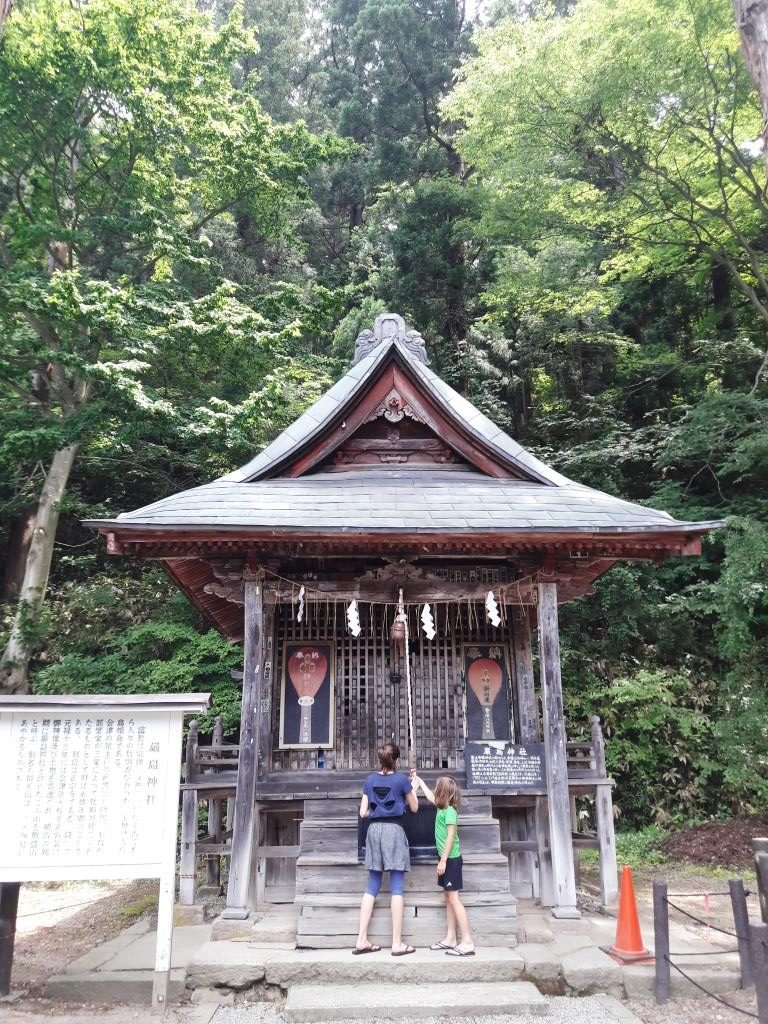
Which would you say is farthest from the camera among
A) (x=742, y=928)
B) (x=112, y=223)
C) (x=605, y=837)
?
(x=112, y=223)

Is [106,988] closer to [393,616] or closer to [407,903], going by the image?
[407,903]

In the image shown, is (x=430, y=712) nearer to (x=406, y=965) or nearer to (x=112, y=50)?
(x=406, y=965)

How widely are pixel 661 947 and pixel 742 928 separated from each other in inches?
25.1

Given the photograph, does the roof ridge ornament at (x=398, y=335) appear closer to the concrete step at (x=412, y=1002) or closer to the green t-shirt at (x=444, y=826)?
the green t-shirt at (x=444, y=826)

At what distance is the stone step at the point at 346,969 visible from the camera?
213 inches

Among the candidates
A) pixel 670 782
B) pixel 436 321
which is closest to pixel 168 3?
pixel 436 321

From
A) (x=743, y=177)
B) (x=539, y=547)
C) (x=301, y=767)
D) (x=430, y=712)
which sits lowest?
Result: (x=301, y=767)

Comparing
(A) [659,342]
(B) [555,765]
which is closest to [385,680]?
(B) [555,765]

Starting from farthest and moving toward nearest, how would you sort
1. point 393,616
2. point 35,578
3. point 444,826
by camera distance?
point 35,578
point 393,616
point 444,826

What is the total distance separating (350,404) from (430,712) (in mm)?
4156

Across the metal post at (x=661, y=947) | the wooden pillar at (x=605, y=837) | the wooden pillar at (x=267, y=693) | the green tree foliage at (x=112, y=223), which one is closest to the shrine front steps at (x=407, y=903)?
the metal post at (x=661, y=947)

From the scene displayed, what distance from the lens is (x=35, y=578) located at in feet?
48.6

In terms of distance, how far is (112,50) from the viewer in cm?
1429

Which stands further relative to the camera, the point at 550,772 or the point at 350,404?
the point at 350,404
